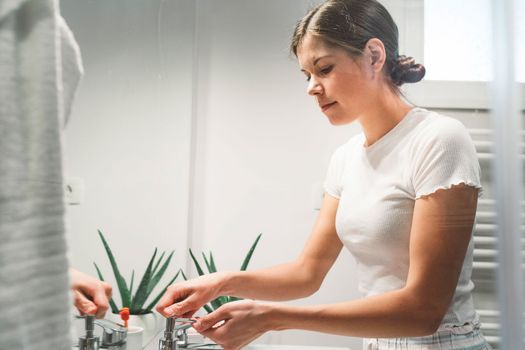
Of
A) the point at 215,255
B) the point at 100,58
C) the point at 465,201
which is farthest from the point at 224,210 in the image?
the point at 465,201

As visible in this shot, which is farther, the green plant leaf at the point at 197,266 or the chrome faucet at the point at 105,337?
the green plant leaf at the point at 197,266

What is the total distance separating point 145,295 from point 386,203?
22.1 inches

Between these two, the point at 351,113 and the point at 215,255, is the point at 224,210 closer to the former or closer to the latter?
the point at 215,255

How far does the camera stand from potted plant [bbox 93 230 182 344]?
36.6 inches

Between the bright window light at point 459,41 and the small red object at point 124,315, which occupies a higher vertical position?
the bright window light at point 459,41

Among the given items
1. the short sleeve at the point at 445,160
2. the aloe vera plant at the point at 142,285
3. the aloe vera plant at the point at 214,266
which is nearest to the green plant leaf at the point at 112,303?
the aloe vera plant at the point at 142,285

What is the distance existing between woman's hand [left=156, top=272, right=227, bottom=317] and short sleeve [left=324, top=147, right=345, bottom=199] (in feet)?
0.86

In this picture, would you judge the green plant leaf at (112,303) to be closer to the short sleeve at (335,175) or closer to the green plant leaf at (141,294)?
the green plant leaf at (141,294)

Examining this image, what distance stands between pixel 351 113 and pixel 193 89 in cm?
44

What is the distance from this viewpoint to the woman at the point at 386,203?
62 cm

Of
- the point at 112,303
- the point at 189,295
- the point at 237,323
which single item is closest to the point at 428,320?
the point at 237,323

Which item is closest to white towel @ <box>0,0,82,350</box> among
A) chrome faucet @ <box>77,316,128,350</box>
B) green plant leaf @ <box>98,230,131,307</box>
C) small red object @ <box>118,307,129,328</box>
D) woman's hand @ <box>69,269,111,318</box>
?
woman's hand @ <box>69,269,111,318</box>

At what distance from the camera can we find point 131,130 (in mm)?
997

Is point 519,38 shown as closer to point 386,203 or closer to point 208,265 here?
point 386,203
